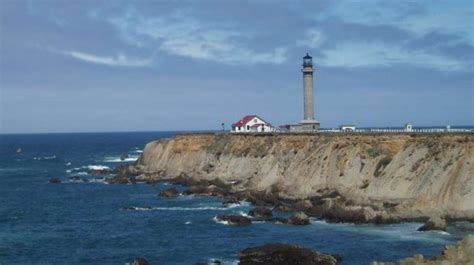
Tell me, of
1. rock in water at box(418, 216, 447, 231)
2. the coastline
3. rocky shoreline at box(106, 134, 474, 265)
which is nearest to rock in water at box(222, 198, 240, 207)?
rocky shoreline at box(106, 134, 474, 265)

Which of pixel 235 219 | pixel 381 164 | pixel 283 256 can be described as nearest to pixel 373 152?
pixel 381 164

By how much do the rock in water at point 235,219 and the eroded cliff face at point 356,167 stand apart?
11.7 metres

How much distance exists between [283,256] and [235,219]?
16105mm

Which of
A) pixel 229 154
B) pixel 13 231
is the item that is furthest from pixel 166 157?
pixel 13 231

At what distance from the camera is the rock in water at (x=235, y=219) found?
171 ft

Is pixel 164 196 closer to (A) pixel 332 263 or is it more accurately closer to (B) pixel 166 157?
(B) pixel 166 157

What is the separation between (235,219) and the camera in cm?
5275

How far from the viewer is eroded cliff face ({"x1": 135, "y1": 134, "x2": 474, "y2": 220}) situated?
171 ft

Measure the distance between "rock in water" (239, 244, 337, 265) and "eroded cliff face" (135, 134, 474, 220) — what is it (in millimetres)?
16667

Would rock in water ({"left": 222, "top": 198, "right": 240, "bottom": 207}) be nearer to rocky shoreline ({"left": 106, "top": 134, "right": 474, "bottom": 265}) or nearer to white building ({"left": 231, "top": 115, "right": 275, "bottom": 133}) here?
rocky shoreline ({"left": 106, "top": 134, "right": 474, "bottom": 265})

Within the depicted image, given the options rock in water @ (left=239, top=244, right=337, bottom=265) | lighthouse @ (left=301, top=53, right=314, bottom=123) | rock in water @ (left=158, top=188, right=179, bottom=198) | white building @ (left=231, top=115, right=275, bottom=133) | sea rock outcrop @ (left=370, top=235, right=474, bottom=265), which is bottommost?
rock in water @ (left=239, top=244, right=337, bottom=265)

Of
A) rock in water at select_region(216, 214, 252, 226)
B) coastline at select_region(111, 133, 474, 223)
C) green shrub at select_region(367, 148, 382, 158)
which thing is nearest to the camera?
coastline at select_region(111, 133, 474, 223)

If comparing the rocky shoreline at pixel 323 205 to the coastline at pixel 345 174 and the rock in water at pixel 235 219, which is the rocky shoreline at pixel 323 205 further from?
the rock in water at pixel 235 219

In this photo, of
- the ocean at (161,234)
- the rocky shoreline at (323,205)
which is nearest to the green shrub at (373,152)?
the rocky shoreline at (323,205)
